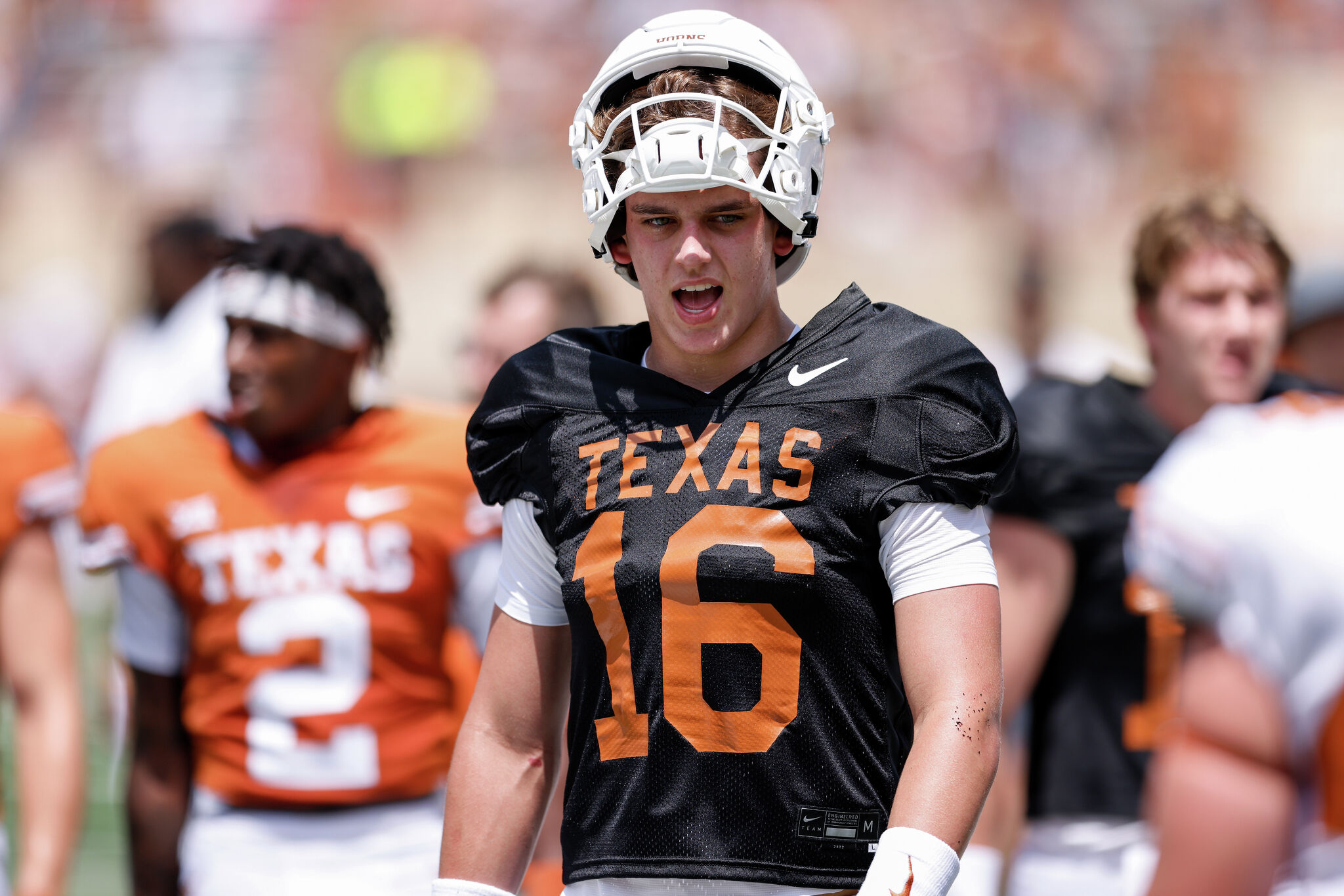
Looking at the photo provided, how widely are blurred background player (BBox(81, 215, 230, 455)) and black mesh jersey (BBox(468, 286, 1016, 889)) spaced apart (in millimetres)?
3354

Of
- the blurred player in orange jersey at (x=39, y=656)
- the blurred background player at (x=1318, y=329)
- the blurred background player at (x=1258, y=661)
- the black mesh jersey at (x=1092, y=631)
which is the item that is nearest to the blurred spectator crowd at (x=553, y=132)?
the blurred background player at (x=1318, y=329)

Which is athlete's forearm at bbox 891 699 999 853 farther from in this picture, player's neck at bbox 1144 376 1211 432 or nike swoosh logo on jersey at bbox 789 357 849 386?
player's neck at bbox 1144 376 1211 432

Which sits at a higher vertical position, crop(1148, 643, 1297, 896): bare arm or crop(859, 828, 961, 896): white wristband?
crop(1148, 643, 1297, 896): bare arm

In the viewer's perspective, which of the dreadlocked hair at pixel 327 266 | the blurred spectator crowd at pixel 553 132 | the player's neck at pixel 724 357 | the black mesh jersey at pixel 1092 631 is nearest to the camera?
the player's neck at pixel 724 357

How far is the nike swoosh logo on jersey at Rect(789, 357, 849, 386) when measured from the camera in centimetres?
241

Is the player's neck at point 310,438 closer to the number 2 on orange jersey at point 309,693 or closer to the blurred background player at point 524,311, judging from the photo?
the number 2 on orange jersey at point 309,693

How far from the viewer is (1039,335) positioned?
798cm

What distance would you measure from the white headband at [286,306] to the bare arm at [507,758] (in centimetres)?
163

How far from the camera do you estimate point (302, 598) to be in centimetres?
382

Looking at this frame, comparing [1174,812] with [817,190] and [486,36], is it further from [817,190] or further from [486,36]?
[486,36]

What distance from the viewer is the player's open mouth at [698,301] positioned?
7.97 feet

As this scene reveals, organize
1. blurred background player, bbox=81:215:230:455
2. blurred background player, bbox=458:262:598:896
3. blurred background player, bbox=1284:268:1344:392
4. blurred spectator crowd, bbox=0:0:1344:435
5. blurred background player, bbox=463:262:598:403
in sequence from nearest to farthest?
blurred background player, bbox=1284:268:1344:392 < blurred background player, bbox=458:262:598:896 < blurred background player, bbox=463:262:598:403 < blurred background player, bbox=81:215:230:455 < blurred spectator crowd, bbox=0:0:1344:435

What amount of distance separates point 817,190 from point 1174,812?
3.88 feet

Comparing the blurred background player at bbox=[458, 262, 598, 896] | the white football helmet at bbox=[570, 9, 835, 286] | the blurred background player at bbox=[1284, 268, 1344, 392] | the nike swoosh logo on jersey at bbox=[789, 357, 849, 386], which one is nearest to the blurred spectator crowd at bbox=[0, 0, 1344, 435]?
the blurred background player at bbox=[458, 262, 598, 896]
